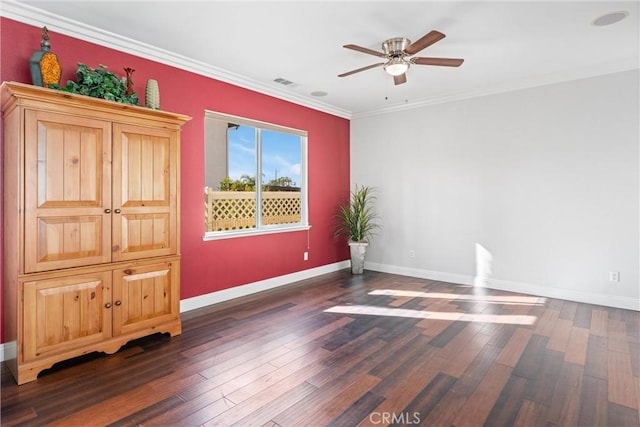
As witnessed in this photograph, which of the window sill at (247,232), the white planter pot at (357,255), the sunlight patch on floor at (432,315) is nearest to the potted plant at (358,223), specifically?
the white planter pot at (357,255)

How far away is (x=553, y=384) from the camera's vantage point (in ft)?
7.74

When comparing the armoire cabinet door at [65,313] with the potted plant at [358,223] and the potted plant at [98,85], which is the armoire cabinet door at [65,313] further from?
the potted plant at [358,223]

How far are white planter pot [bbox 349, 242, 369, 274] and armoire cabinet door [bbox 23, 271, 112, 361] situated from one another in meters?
3.70

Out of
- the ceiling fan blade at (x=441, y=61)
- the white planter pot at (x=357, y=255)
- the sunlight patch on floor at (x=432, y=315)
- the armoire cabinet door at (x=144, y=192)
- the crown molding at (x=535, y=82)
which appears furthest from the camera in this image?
the white planter pot at (x=357, y=255)

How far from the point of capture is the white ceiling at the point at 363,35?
8.93ft

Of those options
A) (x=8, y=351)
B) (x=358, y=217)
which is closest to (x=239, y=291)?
(x=8, y=351)

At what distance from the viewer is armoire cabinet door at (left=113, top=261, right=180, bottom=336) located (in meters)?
2.80

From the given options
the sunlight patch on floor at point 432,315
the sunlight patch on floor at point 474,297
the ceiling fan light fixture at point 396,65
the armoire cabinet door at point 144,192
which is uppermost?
the ceiling fan light fixture at point 396,65

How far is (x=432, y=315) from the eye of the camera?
3734 millimetres

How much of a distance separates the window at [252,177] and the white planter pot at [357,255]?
36.2 inches

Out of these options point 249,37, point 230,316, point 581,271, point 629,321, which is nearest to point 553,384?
point 629,321

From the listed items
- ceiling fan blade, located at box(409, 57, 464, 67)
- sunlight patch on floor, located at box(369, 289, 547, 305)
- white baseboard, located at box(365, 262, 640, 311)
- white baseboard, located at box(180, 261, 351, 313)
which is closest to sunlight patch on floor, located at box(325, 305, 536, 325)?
sunlight patch on floor, located at box(369, 289, 547, 305)

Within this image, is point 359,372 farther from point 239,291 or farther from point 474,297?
point 474,297

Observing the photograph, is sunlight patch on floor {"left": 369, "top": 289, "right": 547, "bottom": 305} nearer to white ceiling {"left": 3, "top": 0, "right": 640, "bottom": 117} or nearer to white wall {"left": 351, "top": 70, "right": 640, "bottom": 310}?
white wall {"left": 351, "top": 70, "right": 640, "bottom": 310}
